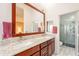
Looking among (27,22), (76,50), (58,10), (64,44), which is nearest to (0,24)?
(27,22)

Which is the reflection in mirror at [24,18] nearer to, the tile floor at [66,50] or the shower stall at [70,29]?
the shower stall at [70,29]

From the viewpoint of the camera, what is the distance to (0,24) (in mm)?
1587

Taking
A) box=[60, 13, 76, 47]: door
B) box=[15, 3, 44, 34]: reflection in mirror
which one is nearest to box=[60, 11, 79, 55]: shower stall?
box=[60, 13, 76, 47]: door

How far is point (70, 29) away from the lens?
213cm

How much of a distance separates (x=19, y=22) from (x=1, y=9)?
18.8 inches

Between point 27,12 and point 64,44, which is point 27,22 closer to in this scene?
point 27,12

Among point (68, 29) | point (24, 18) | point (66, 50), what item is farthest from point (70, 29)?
point (24, 18)

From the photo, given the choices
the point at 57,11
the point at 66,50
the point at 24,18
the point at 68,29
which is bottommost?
the point at 66,50

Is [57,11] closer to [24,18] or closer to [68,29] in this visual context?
[68,29]

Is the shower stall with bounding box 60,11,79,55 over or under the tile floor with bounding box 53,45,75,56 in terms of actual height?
over

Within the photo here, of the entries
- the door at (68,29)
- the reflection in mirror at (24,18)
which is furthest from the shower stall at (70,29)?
the reflection in mirror at (24,18)

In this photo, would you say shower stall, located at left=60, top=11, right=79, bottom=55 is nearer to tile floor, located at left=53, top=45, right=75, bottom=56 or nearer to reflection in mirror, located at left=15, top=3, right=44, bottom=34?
tile floor, located at left=53, top=45, right=75, bottom=56

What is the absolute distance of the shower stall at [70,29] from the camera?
202 centimetres

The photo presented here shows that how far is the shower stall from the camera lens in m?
2.02
